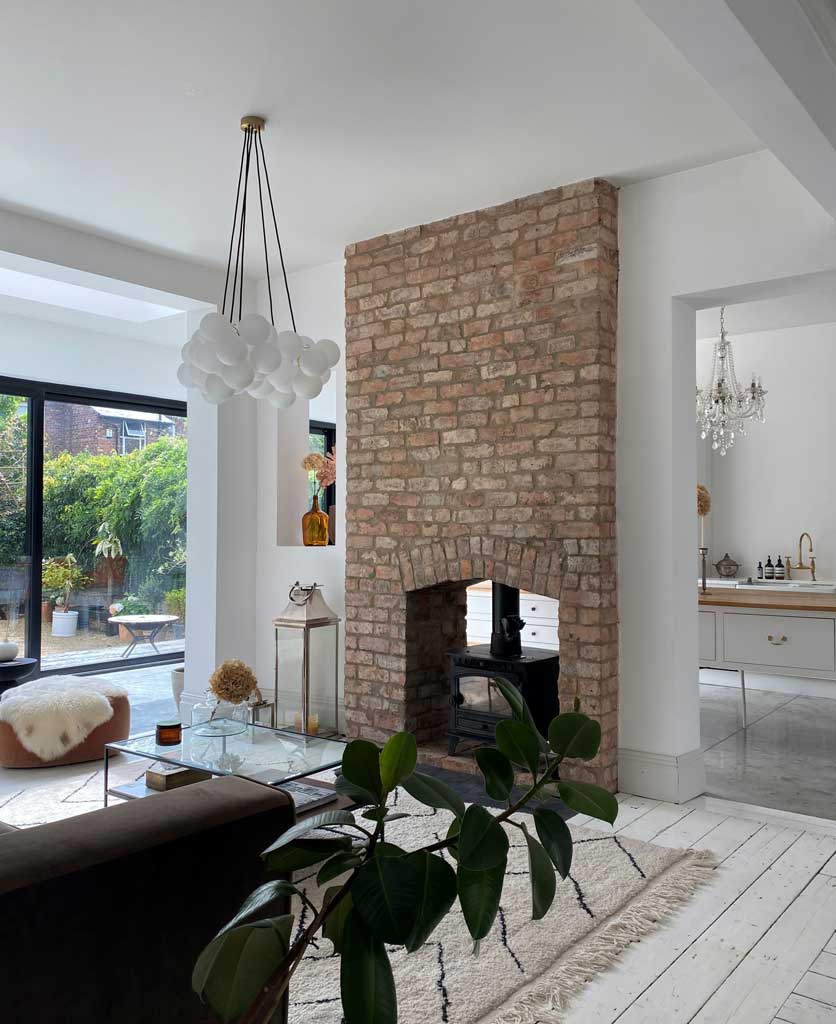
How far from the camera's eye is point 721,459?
727 cm

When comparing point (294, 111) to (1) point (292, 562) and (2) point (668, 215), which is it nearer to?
(2) point (668, 215)

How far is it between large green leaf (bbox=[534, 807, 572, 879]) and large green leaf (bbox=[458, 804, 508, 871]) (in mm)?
44

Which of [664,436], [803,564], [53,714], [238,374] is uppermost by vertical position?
[238,374]

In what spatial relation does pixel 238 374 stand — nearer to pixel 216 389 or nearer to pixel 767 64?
pixel 216 389

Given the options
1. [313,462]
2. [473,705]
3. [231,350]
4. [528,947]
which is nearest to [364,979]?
[528,947]

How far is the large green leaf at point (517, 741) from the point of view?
810mm

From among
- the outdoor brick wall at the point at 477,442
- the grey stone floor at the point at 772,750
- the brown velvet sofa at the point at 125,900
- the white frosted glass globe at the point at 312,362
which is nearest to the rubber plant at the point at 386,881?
the brown velvet sofa at the point at 125,900

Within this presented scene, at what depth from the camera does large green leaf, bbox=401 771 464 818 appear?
81cm

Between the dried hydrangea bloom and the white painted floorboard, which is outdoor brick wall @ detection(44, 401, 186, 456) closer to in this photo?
the dried hydrangea bloom

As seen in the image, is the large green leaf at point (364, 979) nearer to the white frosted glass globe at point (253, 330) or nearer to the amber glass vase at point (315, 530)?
the white frosted glass globe at point (253, 330)

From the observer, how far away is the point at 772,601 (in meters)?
4.81

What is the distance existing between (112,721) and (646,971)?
327 cm

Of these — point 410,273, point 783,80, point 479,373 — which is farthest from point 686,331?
point 783,80

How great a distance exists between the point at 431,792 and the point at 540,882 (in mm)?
137
